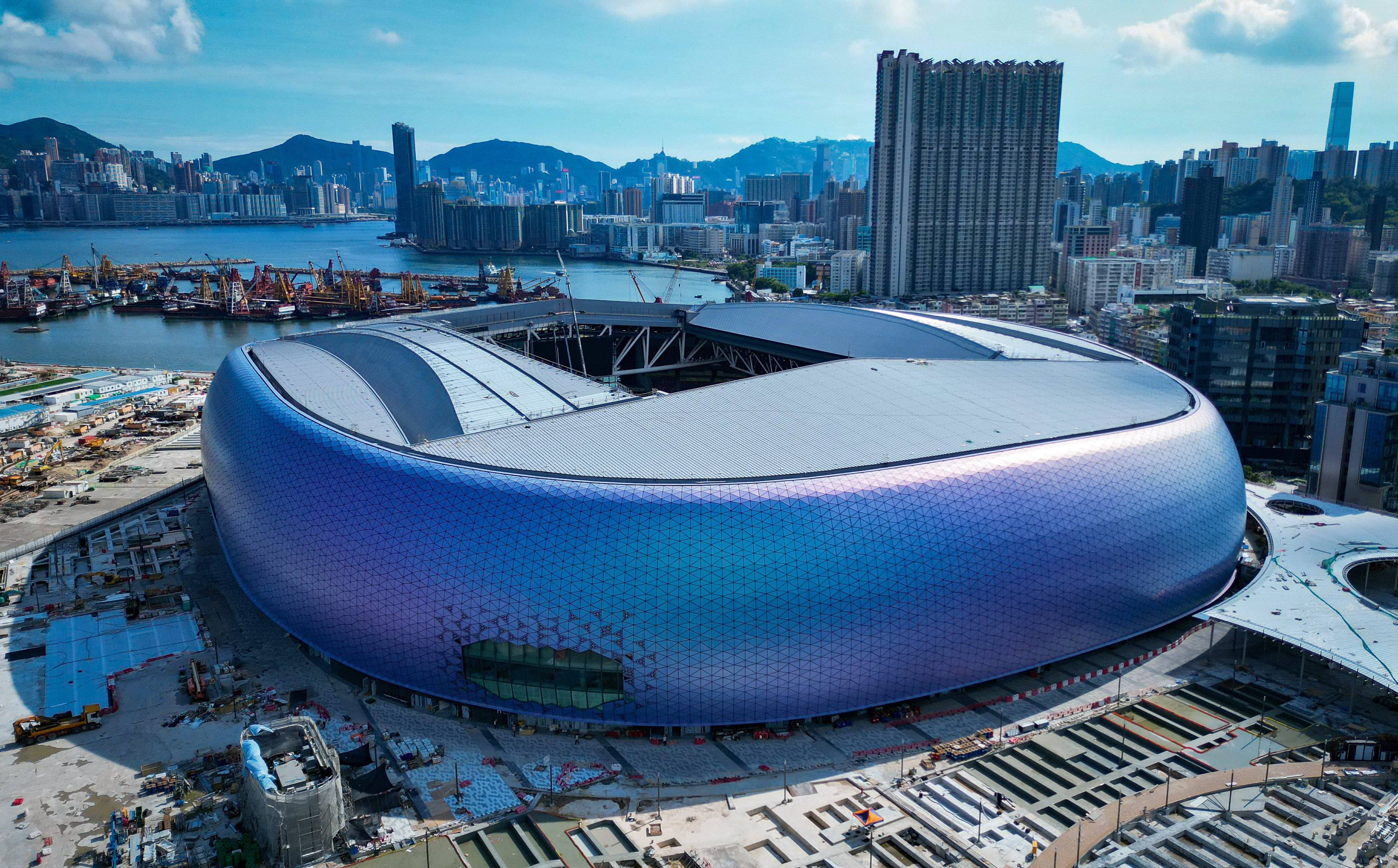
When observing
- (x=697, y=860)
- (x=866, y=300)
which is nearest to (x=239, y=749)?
(x=697, y=860)

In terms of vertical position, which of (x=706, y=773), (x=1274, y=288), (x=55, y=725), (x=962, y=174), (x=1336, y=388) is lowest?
(x=55, y=725)

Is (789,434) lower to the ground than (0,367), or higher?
higher

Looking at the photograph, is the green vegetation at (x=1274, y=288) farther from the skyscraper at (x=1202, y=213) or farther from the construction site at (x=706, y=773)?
the construction site at (x=706, y=773)

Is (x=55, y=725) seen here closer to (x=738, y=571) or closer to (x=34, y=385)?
(x=738, y=571)

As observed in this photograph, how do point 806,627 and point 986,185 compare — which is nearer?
point 806,627

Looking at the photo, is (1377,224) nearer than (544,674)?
No

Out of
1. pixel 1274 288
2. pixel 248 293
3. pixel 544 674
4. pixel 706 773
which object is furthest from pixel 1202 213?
pixel 544 674

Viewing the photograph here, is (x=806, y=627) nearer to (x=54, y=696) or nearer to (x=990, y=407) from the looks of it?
(x=990, y=407)
